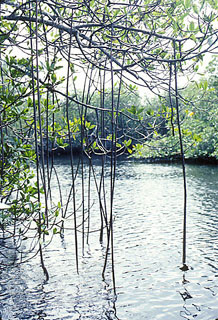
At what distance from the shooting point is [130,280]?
4410 millimetres

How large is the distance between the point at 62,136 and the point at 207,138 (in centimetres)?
1755

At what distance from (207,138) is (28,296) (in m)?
18.0

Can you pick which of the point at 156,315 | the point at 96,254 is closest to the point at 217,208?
the point at 96,254

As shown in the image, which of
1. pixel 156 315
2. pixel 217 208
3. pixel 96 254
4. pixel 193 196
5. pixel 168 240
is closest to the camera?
pixel 156 315

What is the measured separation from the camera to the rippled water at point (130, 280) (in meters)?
3.61

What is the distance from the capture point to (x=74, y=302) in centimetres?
373

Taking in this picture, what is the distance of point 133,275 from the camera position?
457 cm

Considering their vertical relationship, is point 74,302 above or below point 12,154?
below

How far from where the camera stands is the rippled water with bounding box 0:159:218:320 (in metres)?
3.61

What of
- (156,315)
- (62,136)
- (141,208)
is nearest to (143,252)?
(156,315)

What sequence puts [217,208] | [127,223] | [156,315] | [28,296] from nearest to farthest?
[156,315], [28,296], [127,223], [217,208]

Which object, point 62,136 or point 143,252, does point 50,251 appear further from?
point 62,136

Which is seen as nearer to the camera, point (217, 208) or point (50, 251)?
point (50, 251)

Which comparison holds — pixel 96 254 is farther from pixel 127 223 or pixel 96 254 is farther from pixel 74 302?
pixel 127 223
